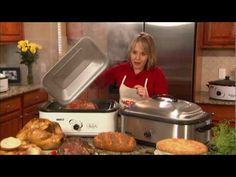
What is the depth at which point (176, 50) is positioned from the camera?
279cm

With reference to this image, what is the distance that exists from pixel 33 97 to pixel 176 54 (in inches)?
60.2

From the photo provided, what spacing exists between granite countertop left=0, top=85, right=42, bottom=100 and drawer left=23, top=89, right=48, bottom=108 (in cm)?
5

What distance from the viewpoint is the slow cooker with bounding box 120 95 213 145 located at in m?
1.20

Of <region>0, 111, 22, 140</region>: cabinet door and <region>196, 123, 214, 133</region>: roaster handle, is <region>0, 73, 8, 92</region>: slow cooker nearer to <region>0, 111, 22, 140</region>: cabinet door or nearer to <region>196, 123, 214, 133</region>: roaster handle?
<region>0, 111, 22, 140</region>: cabinet door

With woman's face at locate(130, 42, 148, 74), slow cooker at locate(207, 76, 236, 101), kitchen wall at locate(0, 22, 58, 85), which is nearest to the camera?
woman's face at locate(130, 42, 148, 74)

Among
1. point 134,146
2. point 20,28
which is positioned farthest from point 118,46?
point 134,146

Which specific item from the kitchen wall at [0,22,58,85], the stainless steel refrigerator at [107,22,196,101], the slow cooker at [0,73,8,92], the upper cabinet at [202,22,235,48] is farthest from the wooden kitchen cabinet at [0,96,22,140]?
the upper cabinet at [202,22,235,48]

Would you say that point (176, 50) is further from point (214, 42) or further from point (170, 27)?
point (214, 42)

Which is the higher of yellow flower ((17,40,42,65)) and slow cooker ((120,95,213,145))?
yellow flower ((17,40,42,65))

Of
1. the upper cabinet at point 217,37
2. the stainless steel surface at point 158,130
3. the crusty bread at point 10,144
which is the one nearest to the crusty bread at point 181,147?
the stainless steel surface at point 158,130

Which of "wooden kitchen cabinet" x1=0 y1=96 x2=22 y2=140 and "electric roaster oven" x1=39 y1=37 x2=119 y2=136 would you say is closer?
"electric roaster oven" x1=39 y1=37 x2=119 y2=136

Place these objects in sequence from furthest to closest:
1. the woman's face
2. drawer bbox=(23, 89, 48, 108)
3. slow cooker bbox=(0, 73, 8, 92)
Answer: drawer bbox=(23, 89, 48, 108), slow cooker bbox=(0, 73, 8, 92), the woman's face

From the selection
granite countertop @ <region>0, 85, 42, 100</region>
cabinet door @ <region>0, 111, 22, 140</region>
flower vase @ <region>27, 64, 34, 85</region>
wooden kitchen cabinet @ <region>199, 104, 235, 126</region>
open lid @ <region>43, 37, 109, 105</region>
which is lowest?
cabinet door @ <region>0, 111, 22, 140</region>
